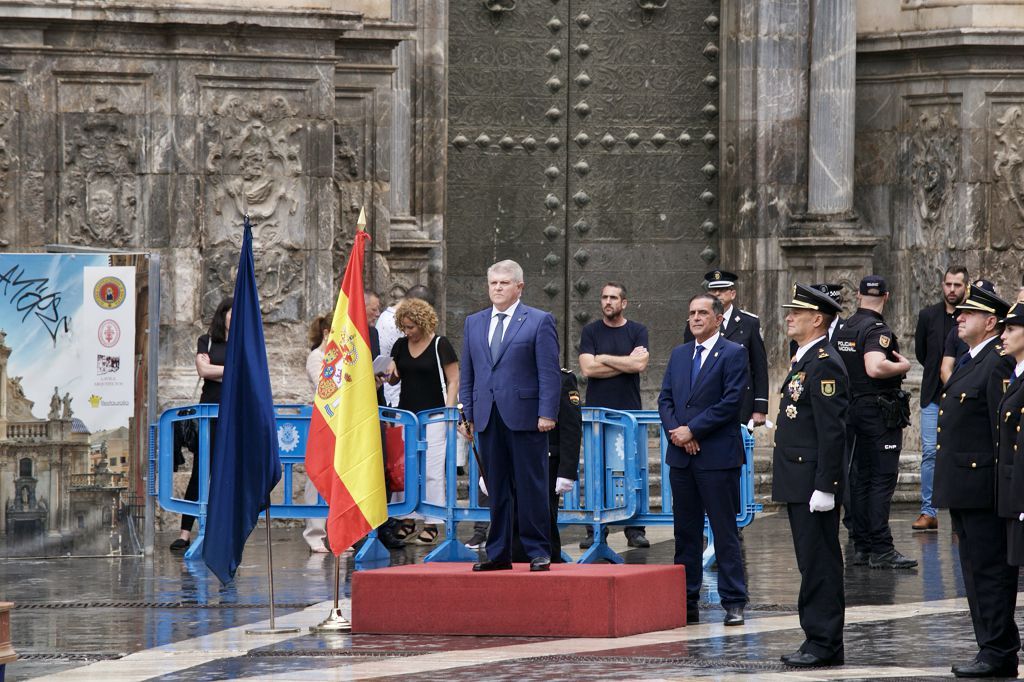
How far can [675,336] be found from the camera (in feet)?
68.4

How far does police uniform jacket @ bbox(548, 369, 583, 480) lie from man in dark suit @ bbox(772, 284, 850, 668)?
239cm

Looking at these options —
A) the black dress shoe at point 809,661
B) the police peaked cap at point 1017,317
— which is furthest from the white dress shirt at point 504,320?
the police peaked cap at point 1017,317

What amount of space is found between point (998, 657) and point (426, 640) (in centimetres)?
297

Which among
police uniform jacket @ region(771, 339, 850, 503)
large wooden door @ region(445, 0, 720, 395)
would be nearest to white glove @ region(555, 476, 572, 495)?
police uniform jacket @ region(771, 339, 850, 503)

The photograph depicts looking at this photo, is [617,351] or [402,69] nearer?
[617,351]

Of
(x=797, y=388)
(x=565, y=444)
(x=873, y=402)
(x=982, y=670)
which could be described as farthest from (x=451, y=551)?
(x=982, y=670)

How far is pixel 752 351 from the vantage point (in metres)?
16.5

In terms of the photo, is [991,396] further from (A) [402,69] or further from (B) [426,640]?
(A) [402,69]

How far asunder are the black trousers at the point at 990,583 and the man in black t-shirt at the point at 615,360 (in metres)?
5.29

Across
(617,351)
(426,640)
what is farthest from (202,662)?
(617,351)

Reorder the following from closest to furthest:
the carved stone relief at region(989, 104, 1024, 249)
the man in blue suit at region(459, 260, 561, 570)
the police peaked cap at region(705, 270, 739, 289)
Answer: the man in blue suit at region(459, 260, 561, 570) → the police peaked cap at region(705, 270, 739, 289) → the carved stone relief at region(989, 104, 1024, 249)

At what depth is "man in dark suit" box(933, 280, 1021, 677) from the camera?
1077 centimetres

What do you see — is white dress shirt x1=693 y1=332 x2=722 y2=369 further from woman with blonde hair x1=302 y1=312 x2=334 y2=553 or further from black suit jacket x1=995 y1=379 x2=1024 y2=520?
woman with blonde hair x1=302 y1=312 x2=334 y2=553

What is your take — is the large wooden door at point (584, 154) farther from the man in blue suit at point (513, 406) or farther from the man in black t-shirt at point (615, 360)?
the man in blue suit at point (513, 406)
